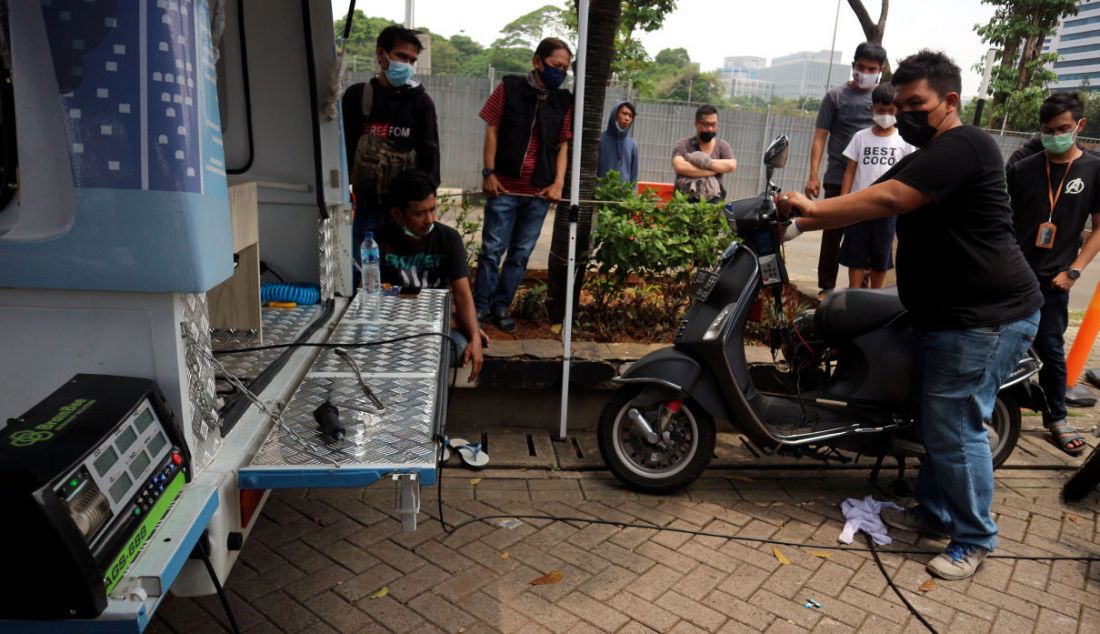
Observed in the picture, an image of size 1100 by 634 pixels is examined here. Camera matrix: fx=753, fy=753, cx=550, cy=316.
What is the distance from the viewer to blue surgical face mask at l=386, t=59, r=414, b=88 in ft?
15.6

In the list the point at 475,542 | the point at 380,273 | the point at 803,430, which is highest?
the point at 380,273

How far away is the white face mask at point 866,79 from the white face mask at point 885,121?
1.61 feet

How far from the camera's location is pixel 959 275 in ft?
10.4

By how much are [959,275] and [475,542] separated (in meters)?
2.37

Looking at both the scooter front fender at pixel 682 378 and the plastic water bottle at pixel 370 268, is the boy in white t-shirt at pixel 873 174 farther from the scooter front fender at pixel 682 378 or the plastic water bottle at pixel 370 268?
the plastic water bottle at pixel 370 268

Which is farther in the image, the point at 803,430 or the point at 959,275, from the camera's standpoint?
the point at 803,430

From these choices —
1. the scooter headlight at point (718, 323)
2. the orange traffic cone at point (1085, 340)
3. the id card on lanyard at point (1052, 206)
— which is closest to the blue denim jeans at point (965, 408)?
the scooter headlight at point (718, 323)

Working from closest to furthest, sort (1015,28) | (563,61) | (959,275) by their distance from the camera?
(959,275) → (563,61) → (1015,28)

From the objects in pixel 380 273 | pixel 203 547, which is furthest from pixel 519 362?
pixel 203 547

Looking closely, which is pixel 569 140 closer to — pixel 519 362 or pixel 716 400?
pixel 519 362

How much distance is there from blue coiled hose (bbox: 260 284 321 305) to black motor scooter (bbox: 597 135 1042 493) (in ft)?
5.61

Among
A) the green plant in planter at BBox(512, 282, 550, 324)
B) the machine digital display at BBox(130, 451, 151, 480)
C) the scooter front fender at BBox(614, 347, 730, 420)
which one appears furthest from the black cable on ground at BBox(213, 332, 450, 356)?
the green plant in planter at BBox(512, 282, 550, 324)

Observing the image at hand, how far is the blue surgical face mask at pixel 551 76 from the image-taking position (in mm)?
4930

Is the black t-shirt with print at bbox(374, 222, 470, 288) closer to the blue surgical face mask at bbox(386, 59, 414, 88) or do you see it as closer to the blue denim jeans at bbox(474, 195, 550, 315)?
the blue denim jeans at bbox(474, 195, 550, 315)
